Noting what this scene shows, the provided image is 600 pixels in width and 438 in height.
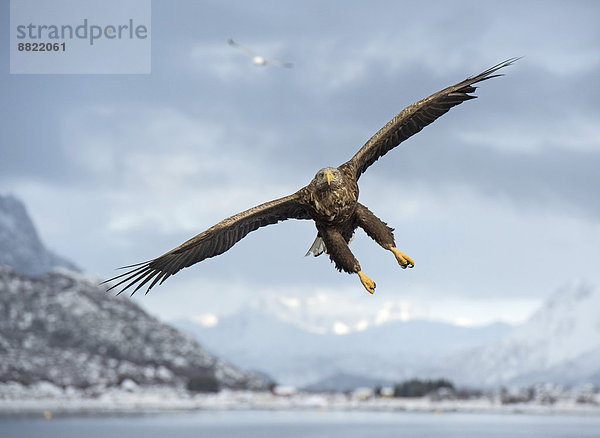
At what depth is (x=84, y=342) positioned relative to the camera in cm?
15812

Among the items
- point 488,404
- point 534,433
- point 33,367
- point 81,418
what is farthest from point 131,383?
point 534,433

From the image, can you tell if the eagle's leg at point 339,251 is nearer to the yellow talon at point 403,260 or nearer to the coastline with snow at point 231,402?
the yellow talon at point 403,260

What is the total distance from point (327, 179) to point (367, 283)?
113cm

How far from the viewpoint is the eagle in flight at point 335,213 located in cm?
912

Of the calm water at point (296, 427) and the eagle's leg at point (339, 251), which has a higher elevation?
the eagle's leg at point (339, 251)

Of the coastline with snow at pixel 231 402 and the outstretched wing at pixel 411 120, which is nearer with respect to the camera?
the outstretched wing at pixel 411 120

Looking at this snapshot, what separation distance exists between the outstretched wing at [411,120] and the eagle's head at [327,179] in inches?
47.5

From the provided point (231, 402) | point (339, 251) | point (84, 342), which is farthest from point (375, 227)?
point (84, 342)

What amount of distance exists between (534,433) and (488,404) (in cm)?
5496

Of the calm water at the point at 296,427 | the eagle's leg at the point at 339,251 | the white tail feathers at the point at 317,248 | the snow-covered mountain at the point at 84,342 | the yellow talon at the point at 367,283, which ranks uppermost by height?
the snow-covered mountain at the point at 84,342

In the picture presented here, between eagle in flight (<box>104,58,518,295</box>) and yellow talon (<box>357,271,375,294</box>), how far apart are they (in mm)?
18

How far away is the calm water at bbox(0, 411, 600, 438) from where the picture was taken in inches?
3216

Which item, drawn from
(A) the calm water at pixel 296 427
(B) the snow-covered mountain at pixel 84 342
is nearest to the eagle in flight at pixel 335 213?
(A) the calm water at pixel 296 427

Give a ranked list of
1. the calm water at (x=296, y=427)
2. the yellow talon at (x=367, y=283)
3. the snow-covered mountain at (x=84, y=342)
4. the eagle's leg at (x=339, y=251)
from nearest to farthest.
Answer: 1. the yellow talon at (x=367, y=283)
2. the eagle's leg at (x=339, y=251)
3. the calm water at (x=296, y=427)
4. the snow-covered mountain at (x=84, y=342)
